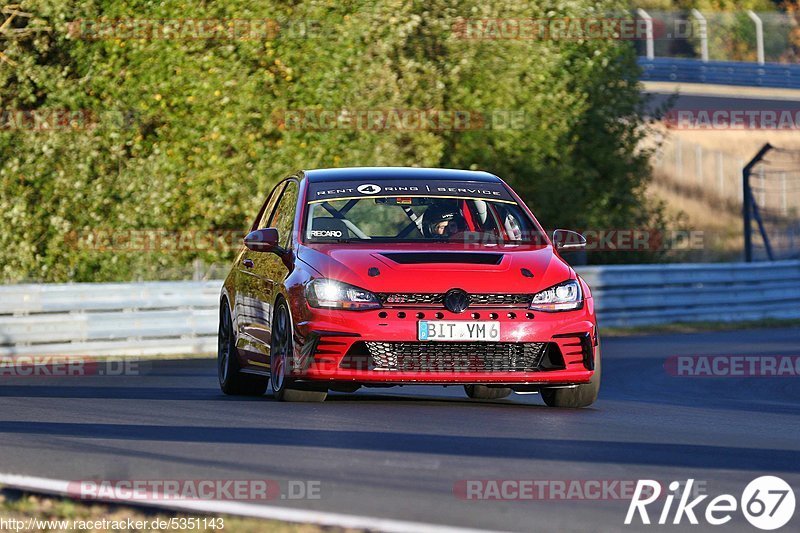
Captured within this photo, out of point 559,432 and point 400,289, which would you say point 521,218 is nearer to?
point 400,289

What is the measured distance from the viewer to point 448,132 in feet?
90.3

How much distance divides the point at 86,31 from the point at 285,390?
14.2 meters

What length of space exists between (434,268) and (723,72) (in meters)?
39.2

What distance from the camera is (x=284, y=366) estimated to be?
1069 centimetres

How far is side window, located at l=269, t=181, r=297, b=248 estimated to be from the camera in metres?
11.7

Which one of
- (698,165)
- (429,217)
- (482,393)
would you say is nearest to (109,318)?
(482,393)

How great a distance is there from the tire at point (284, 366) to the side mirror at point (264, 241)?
0.52 m

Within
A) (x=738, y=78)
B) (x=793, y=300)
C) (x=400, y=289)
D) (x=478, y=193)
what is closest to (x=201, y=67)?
(x=793, y=300)

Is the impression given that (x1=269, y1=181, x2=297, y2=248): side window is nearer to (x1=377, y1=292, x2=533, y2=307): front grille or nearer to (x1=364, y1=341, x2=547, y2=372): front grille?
(x1=377, y1=292, x2=533, y2=307): front grille

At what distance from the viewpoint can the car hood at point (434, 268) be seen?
33.8ft

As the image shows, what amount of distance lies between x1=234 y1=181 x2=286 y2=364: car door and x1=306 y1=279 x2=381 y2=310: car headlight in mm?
976

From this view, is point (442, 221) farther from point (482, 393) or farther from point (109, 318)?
point (109, 318)

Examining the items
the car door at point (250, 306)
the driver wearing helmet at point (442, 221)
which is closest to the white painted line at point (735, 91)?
the car door at point (250, 306)

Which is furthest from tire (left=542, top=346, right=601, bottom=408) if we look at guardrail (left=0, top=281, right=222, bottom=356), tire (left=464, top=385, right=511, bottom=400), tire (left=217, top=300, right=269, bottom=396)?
guardrail (left=0, top=281, right=222, bottom=356)
